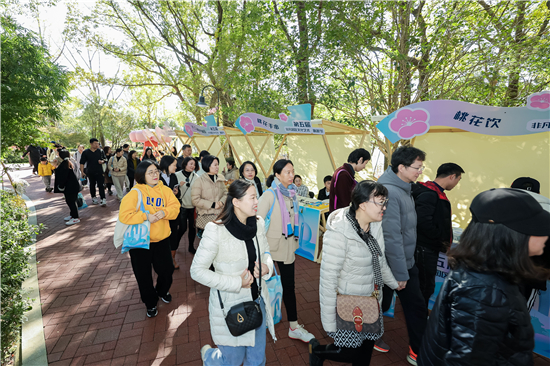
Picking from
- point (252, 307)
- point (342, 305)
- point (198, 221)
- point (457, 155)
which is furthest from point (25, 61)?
point (457, 155)

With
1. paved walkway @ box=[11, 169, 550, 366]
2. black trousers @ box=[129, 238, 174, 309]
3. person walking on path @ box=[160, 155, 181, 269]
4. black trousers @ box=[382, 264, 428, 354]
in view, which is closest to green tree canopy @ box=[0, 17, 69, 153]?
paved walkway @ box=[11, 169, 550, 366]

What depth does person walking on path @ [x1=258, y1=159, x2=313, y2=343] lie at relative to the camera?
2.90m

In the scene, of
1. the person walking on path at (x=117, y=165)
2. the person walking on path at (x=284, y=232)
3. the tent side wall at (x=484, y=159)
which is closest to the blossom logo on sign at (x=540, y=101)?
the tent side wall at (x=484, y=159)

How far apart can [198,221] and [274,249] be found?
195 cm

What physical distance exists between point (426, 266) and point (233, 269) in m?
2.13

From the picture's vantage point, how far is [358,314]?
1939 mm

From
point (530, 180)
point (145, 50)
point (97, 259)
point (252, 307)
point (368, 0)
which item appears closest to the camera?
point (252, 307)

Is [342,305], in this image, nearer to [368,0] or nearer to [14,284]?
[14,284]

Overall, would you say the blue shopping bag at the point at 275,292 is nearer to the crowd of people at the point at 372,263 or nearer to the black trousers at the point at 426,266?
the crowd of people at the point at 372,263

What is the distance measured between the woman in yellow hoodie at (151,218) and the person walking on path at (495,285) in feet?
9.44

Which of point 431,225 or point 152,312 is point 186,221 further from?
point 431,225

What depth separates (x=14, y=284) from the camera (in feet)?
11.0

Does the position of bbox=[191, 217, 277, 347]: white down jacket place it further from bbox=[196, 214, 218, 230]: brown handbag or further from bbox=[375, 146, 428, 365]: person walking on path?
bbox=[196, 214, 218, 230]: brown handbag

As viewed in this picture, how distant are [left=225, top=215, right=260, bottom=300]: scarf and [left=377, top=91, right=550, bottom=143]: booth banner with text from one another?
9.92ft
